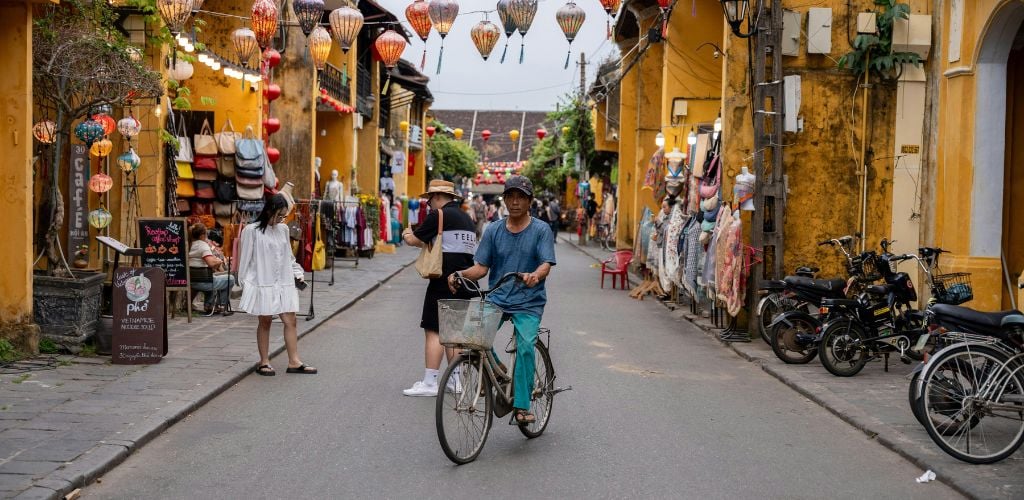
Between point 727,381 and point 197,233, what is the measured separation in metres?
8.28

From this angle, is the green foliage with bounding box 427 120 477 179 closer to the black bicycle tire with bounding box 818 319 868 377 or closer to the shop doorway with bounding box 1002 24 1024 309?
the shop doorway with bounding box 1002 24 1024 309

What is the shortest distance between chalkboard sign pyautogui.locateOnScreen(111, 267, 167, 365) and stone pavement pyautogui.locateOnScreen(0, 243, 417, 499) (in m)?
0.17

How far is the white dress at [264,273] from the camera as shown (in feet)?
33.7

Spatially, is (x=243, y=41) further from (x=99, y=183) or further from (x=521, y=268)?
(x=521, y=268)

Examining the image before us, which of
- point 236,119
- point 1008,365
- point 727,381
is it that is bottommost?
point 727,381

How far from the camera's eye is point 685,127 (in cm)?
2209

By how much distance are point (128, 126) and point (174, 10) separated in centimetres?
192

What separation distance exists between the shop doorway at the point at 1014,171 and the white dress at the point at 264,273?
32.3 ft

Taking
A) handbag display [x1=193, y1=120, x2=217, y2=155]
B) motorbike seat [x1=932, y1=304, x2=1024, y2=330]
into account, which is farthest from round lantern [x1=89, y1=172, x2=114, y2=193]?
motorbike seat [x1=932, y1=304, x2=1024, y2=330]

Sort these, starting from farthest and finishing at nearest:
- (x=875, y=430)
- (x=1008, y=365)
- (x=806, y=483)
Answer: (x=875, y=430) < (x=1008, y=365) < (x=806, y=483)

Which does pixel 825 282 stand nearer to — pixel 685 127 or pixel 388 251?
pixel 685 127

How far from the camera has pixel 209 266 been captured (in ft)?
48.9

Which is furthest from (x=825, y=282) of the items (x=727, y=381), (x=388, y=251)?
(x=388, y=251)

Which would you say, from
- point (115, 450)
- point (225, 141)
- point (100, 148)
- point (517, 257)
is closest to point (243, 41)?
point (225, 141)
